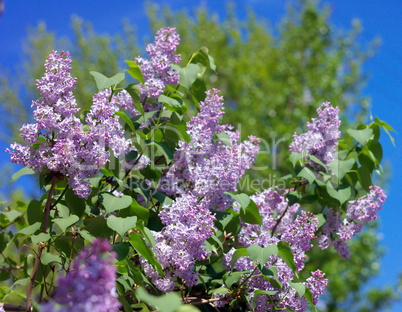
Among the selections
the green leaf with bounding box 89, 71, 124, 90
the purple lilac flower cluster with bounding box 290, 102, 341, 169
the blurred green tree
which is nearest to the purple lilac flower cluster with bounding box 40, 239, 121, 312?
the green leaf with bounding box 89, 71, 124, 90

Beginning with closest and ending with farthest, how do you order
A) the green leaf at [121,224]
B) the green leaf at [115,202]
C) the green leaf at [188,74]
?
the green leaf at [121,224], the green leaf at [115,202], the green leaf at [188,74]

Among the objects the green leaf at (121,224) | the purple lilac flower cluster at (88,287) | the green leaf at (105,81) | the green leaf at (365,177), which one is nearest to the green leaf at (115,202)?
the green leaf at (121,224)

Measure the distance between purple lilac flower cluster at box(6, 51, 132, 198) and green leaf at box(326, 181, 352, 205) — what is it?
1126 millimetres

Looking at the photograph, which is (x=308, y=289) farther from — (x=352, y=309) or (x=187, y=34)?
(x=187, y=34)


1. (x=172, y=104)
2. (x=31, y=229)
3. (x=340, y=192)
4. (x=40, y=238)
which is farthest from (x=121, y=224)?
(x=340, y=192)

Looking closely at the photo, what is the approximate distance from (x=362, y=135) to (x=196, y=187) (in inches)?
38.7

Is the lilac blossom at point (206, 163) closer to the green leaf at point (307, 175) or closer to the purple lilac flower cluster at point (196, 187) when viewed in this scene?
the purple lilac flower cluster at point (196, 187)

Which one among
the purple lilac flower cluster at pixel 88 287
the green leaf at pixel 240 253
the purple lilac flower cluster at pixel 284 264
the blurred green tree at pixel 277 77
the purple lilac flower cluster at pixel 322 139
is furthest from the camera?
the blurred green tree at pixel 277 77

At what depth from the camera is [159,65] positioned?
2395 mm

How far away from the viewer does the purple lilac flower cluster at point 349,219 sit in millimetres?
2553

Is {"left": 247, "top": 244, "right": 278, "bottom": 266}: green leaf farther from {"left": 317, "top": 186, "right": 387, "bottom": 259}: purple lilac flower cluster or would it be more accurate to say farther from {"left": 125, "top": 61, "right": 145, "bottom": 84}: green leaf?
{"left": 125, "top": 61, "right": 145, "bottom": 84}: green leaf

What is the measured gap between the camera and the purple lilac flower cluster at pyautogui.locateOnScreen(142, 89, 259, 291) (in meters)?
1.90

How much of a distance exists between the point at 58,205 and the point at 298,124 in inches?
369

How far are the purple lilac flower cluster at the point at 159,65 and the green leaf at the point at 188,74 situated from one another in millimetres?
32
